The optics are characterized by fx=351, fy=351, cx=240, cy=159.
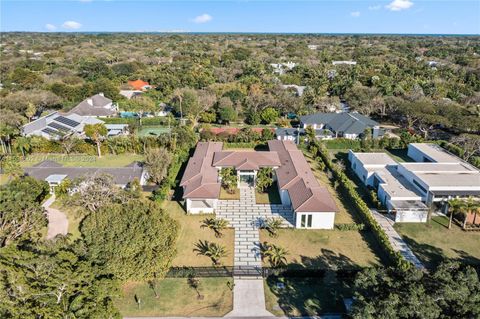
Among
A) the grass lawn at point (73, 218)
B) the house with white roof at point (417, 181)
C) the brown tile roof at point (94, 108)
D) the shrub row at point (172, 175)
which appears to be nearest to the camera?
the grass lawn at point (73, 218)

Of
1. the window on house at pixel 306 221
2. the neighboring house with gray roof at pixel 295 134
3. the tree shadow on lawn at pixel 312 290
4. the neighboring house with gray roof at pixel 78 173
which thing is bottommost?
the tree shadow on lawn at pixel 312 290

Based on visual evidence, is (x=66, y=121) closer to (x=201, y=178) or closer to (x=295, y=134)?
(x=201, y=178)

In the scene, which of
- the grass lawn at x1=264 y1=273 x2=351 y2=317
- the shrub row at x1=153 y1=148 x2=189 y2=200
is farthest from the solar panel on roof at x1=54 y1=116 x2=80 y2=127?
the grass lawn at x1=264 y1=273 x2=351 y2=317

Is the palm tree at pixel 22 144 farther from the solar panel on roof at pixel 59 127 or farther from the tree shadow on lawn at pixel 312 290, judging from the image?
the tree shadow on lawn at pixel 312 290

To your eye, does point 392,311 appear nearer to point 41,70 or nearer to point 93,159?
point 93,159

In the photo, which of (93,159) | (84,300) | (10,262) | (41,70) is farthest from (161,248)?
(41,70)

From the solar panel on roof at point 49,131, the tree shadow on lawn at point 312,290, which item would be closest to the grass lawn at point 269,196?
the tree shadow on lawn at point 312,290

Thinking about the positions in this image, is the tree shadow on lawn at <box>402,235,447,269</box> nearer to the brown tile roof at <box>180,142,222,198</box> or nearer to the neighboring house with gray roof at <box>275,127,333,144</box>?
the brown tile roof at <box>180,142,222,198</box>

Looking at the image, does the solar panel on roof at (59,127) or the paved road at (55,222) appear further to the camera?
the solar panel on roof at (59,127)
